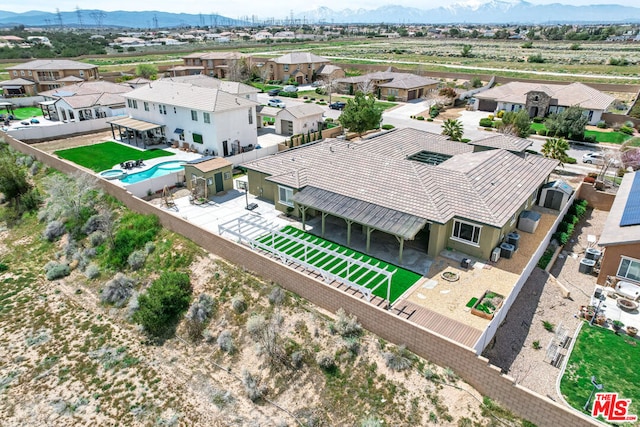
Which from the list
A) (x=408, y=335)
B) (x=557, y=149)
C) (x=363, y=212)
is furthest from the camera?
(x=557, y=149)

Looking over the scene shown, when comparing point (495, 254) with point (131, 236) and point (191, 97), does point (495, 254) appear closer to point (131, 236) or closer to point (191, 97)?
point (131, 236)

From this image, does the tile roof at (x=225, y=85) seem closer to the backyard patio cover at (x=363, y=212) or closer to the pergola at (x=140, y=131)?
the pergola at (x=140, y=131)

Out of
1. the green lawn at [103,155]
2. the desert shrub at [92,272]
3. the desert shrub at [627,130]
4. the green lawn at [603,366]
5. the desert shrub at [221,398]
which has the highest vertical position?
the green lawn at [103,155]

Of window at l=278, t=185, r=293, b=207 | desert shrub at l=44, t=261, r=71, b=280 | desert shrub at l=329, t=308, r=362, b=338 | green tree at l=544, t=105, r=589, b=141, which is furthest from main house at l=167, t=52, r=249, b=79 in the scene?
desert shrub at l=329, t=308, r=362, b=338

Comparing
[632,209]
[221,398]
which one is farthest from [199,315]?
[632,209]

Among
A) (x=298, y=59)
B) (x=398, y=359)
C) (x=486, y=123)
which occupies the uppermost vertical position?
(x=298, y=59)

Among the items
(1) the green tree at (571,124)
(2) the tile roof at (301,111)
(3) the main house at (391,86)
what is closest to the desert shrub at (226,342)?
(2) the tile roof at (301,111)
